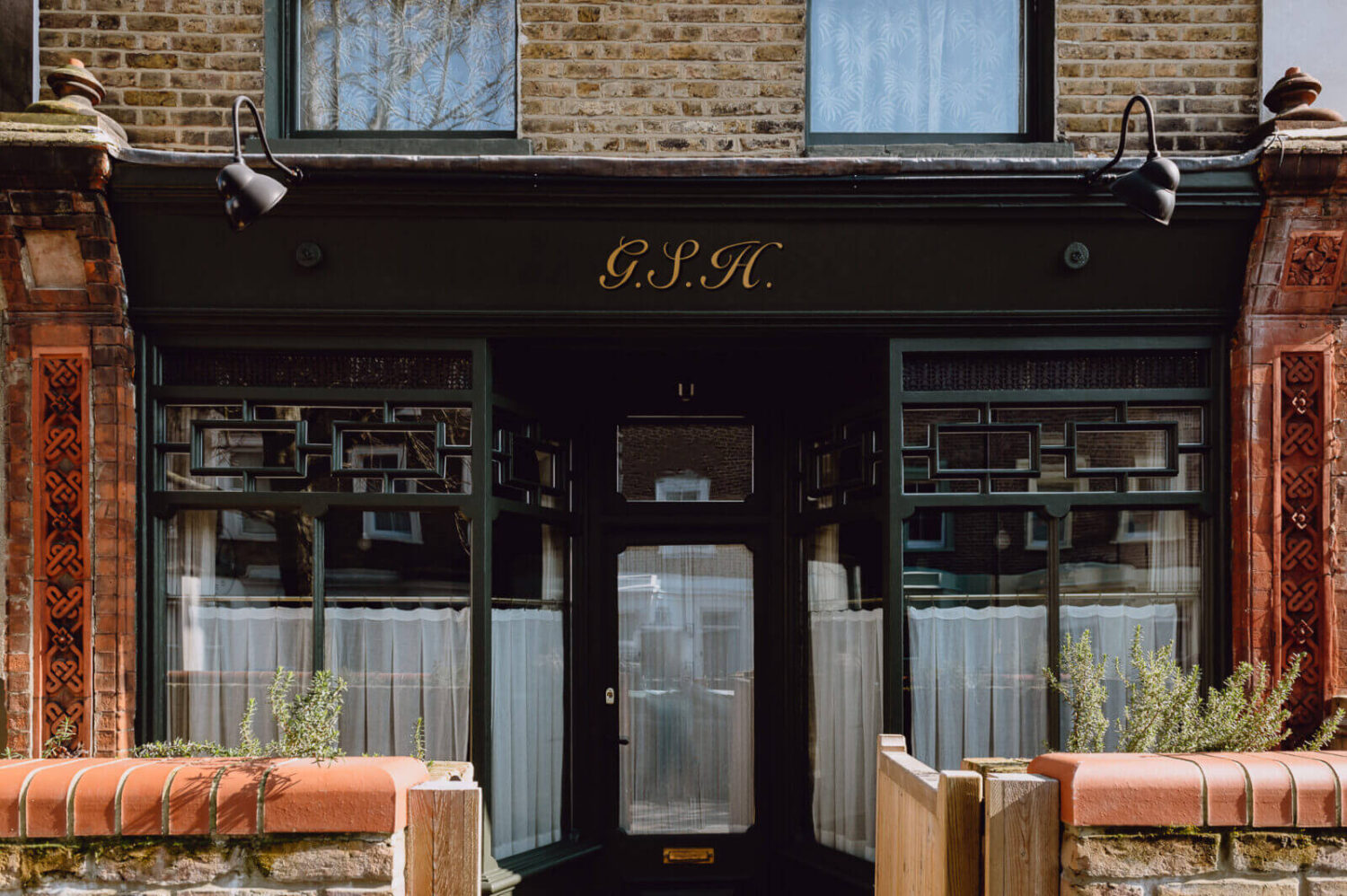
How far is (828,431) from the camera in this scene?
6457mm

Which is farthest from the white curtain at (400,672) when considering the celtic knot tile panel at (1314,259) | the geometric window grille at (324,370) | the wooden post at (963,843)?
the celtic knot tile panel at (1314,259)

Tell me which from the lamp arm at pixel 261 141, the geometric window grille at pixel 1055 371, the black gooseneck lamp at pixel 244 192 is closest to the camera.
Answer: the black gooseneck lamp at pixel 244 192

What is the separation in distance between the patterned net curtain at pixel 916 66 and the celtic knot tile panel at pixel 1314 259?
60.6 inches

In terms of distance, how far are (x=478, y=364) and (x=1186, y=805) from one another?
12.7 ft

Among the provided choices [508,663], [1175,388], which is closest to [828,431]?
[1175,388]

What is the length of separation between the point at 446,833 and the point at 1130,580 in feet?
13.4

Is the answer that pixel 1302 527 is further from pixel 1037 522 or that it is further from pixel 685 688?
pixel 685 688

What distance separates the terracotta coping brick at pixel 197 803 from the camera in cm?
310

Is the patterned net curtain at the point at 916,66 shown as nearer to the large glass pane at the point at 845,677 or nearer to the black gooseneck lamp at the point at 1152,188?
the black gooseneck lamp at the point at 1152,188

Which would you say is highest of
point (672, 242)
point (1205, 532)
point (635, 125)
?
point (635, 125)

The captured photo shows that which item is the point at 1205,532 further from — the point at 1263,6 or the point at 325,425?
the point at 325,425

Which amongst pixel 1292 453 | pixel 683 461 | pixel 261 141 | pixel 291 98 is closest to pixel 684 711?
pixel 683 461

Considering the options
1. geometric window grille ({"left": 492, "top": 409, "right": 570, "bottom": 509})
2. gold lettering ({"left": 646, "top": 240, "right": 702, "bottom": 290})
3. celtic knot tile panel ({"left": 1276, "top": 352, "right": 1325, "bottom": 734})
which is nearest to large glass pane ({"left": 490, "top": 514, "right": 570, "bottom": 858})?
geometric window grille ({"left": 492, "top": 409, "right": 570, "bottom": 509})

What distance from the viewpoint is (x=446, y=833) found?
10.7ft
